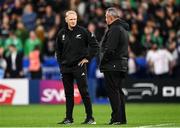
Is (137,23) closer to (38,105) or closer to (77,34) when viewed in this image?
(38,105)

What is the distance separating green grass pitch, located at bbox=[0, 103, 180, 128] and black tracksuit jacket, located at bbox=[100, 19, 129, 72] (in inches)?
57.2

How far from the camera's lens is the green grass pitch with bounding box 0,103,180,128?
17.4m

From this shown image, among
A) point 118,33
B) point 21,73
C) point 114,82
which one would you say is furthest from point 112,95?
point 21,73

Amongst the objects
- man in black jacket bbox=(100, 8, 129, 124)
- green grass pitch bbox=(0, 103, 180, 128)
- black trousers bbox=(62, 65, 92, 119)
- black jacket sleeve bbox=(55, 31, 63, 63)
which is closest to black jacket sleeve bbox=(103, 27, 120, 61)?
man in black jacket bbox=(100, 8, 129, 124)

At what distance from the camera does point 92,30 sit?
1088 inches

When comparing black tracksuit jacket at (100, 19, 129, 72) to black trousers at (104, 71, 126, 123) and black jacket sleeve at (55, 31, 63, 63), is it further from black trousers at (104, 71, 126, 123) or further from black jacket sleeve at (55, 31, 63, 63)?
black jacket sleeve at (55, 31, 63, 63)

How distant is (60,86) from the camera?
26656 millimetres

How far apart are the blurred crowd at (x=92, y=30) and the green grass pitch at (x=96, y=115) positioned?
2.40 m

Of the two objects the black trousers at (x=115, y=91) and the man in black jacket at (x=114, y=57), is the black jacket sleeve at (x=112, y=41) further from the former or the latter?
the black trousers at (x=115, y=91)

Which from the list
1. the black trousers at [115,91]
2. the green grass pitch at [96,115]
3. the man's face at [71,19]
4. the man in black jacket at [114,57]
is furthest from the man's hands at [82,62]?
the green grass pitch at [96,115]

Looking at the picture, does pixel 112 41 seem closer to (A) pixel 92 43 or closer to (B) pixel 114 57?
(B) pixel 114 57

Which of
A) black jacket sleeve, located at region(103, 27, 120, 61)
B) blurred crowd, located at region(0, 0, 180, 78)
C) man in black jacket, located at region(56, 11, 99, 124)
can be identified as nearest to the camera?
black jacket sleeve, located at region(103, 27, 120, 61)

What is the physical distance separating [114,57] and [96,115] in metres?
4.80

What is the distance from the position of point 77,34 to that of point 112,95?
157 cm
